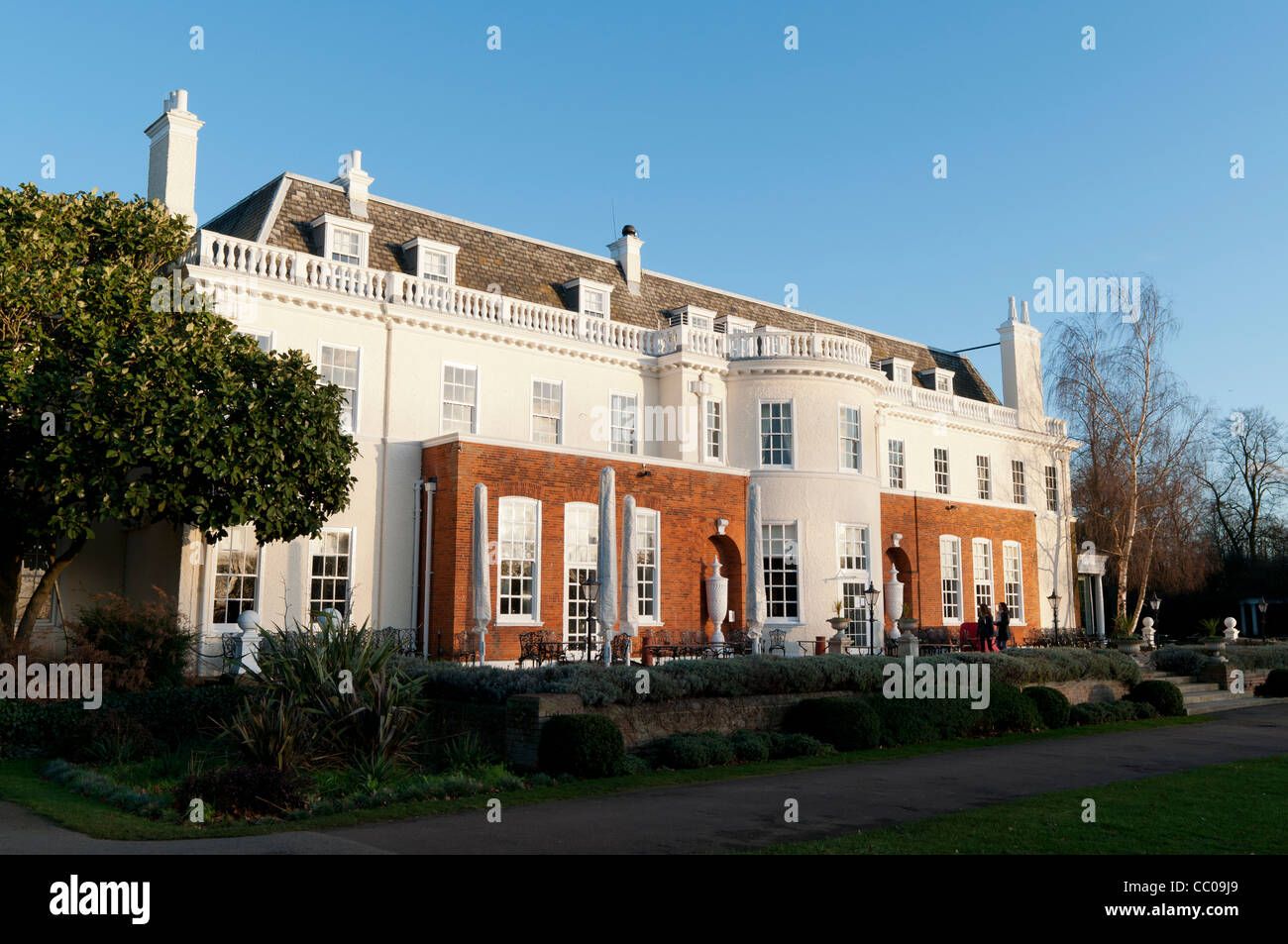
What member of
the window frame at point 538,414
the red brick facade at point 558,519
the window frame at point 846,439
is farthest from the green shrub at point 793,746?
the window frame at point 846,439

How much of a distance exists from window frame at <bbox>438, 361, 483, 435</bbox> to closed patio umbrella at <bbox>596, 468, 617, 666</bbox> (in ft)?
20.2

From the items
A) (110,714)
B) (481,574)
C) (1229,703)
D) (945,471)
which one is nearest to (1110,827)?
(481,574)

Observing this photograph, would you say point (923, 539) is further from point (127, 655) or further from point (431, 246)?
point (127, 655)

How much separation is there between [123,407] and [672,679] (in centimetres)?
955

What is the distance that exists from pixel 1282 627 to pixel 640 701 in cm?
4385

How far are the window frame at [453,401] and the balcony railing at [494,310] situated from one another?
1110mm

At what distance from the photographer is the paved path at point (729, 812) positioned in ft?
26.1

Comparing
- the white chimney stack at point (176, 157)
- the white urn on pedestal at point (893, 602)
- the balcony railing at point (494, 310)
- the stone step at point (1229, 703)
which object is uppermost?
the white chimney stack at point (176, 157)

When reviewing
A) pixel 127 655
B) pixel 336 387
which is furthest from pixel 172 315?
pixel 127 655

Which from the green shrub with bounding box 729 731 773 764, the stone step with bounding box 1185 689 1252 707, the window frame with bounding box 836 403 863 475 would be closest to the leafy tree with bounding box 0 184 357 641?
the green shrub with bounding box 729 731 773 764

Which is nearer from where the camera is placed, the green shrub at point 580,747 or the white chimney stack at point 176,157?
the green shrub at point 580,747

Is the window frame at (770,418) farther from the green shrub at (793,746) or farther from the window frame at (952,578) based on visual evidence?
the green shrub at (793,746)

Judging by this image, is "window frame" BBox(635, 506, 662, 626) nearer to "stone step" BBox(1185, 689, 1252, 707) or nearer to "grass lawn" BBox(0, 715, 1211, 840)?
"grass lawn" BBox(0, 715, 1211, 840)

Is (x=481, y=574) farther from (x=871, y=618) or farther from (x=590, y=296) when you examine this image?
(x=871, y=618)
